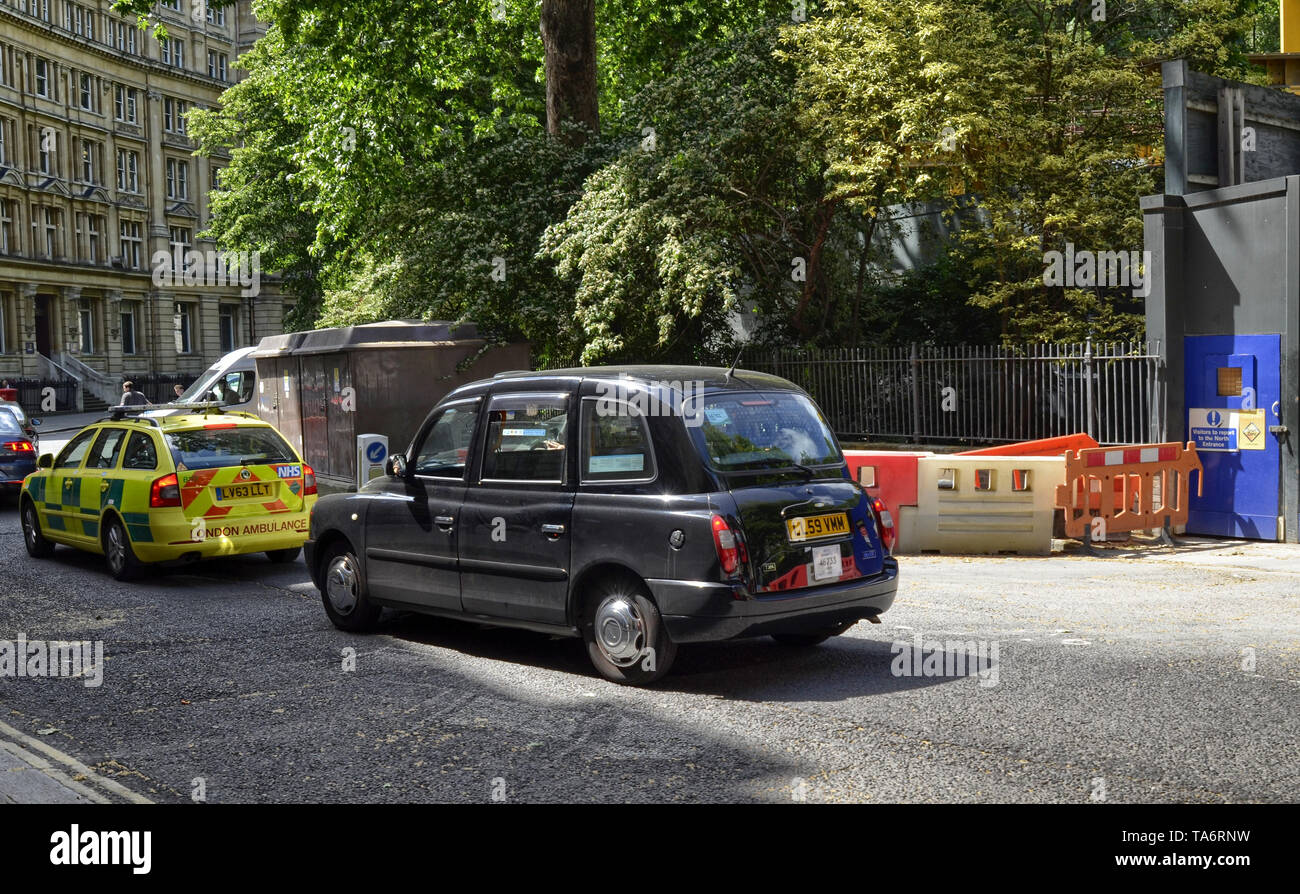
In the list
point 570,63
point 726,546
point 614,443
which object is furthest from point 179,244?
point 726,546

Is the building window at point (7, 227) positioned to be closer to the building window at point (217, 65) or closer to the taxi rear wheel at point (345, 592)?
the building window at point (217, 65)

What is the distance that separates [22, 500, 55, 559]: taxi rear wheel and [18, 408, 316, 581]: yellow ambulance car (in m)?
0.80

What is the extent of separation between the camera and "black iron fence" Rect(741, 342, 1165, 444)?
48.4ft

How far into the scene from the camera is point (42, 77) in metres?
57.4

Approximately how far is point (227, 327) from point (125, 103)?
13.7 metres

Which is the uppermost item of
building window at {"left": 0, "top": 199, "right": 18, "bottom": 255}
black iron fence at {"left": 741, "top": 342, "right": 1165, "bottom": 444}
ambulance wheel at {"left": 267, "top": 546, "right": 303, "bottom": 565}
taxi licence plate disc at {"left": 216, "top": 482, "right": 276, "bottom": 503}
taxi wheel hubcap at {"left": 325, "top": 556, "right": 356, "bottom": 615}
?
building window at {"left": 0, "top": 199, "right": 18, "bottom": 255}

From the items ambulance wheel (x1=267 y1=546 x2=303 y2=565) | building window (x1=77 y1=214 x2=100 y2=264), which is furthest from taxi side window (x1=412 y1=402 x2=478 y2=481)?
building window (x1=77 y1=214 x2=100 y2=264)

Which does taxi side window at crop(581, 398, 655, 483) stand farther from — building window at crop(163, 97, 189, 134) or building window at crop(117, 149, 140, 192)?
building window at crop(163, 97, 189, 134)

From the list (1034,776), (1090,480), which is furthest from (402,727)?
(1090,480)

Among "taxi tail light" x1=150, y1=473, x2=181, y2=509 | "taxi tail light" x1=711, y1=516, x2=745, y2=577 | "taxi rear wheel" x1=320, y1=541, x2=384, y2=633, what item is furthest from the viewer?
"taxi tail light" x1=150, y1=473, x2=181, y2=509

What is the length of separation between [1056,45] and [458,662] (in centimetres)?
1609

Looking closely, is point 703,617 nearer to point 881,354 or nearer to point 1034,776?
point 1034,776

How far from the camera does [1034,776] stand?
210 inches

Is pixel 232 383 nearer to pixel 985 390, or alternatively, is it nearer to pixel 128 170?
pixel 985 390
